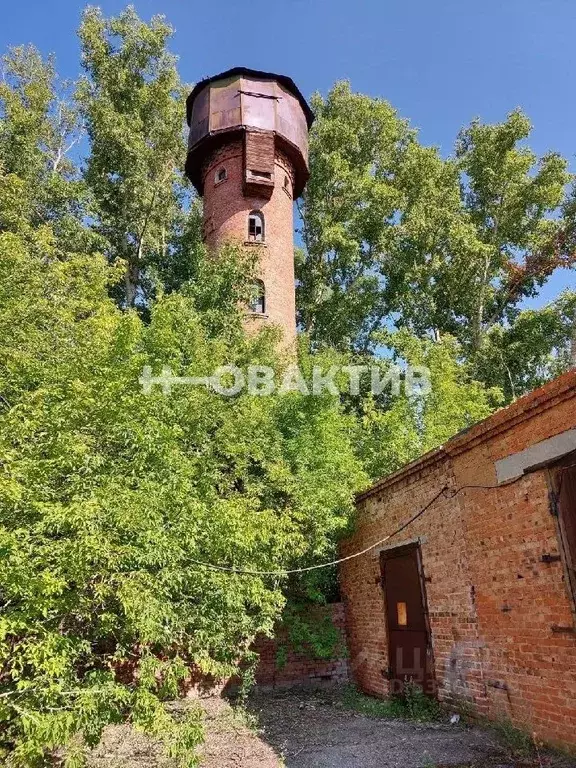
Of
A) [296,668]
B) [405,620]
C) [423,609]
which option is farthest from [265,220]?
[423,609]

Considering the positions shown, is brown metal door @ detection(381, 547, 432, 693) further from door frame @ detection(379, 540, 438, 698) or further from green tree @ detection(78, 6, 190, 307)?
green tree @ detection(78, 6, 190, 307)

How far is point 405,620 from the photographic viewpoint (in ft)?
26.8

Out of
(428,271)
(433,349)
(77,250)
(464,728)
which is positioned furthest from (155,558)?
(428,271)

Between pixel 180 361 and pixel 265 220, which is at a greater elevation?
pixel 265 220

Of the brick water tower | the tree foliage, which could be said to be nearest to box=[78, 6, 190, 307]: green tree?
the tree foliage

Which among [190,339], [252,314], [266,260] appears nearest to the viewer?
[190,339]

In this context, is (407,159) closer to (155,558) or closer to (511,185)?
(511,185)

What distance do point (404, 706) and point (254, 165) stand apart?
16.0 m

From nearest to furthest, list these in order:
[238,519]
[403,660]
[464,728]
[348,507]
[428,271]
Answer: [464,728] < [238,519] < [403,660] < [348,507] < [428,271]

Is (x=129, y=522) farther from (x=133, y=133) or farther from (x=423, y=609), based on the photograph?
(x=133, y=133)

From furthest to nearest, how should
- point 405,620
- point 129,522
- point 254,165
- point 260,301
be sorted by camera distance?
1. point 254,165
2. point 260,301
3. point 405,620
4. point 129,522

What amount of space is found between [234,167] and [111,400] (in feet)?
47.1

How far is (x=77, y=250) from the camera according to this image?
19031mm

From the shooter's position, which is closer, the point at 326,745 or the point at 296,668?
the point at 326,745
